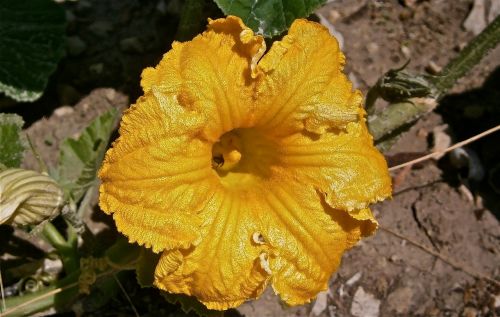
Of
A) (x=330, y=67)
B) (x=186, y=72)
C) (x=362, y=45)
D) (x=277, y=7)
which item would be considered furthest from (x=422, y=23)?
(x=186, y=72)

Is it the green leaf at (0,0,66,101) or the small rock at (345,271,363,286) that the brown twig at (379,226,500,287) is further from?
the green leaf at (0,0,66,101)

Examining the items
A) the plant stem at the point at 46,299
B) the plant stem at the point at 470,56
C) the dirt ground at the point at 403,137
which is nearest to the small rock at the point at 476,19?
the dirt ground at the point at 403,137

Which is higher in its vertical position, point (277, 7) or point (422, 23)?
point (277, 7)

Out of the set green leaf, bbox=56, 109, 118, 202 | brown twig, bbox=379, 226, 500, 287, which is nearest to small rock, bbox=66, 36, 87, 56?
green leaf, bbox=56, 109, 118, 202

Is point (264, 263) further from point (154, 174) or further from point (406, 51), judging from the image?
point (406, 51)

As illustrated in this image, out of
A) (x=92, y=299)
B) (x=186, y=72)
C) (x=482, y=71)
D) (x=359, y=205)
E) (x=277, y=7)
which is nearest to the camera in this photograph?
(x=186, y=72)

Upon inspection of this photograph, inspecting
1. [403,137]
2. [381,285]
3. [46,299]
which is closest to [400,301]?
[381,285]

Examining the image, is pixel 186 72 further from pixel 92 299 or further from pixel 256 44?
pixel 92 299
